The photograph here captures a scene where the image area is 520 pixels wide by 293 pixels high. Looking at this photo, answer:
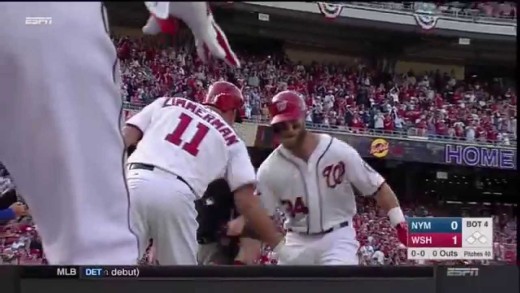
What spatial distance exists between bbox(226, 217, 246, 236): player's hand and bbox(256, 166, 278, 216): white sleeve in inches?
2.6

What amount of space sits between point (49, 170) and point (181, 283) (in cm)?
42

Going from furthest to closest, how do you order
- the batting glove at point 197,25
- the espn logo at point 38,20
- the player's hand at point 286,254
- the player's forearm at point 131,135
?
the player's hand at point 286,254 < the player's forearm at point 131,135 < the espn logo at point 38,20 < the batting glove at point 197,25

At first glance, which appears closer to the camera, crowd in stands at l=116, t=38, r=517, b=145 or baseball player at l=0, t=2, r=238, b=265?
baseball player at l=0, t=2, r=238, b=265

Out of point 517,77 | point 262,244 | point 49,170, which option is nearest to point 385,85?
point 517,77

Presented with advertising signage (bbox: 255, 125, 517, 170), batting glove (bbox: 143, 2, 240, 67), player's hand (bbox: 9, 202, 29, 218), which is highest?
batting glove (bbox: 143, 2, 240, 67)

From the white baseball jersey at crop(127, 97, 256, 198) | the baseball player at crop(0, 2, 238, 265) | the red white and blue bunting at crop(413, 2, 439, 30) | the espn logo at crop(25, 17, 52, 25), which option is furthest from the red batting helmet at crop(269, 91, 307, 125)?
the espn logo at crop(25, 17, 52, 25)

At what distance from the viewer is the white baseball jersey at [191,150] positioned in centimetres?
208

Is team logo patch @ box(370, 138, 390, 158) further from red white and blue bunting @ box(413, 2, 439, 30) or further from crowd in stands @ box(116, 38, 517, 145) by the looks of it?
red white and blue bunting @ box(413, 2, 439, 30)

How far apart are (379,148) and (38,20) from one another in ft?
2.77

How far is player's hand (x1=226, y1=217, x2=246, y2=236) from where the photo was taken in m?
2.11

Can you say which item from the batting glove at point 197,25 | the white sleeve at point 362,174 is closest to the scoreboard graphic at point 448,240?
the white sleeve at point 362,174

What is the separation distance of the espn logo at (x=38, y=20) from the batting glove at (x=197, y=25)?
198 millimetres

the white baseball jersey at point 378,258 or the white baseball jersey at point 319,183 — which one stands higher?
the white baseball jersey at point 319,183

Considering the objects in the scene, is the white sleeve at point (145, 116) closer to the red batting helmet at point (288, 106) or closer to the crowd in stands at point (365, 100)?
the crowd in stands at point (365, 100)
